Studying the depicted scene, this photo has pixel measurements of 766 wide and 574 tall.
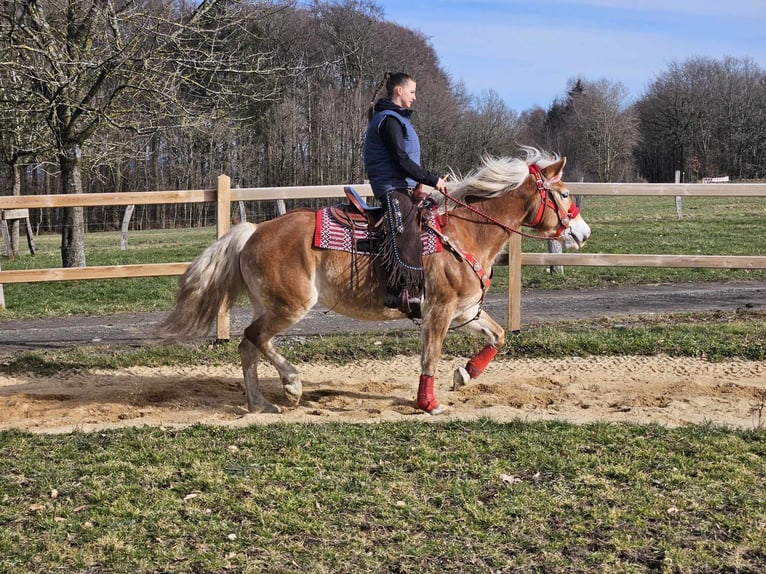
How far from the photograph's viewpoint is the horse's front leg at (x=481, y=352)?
7.18 meters

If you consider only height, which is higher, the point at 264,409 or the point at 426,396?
the point at 426,396

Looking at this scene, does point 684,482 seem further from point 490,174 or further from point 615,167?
point 615,167

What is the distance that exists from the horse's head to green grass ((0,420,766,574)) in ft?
6.06

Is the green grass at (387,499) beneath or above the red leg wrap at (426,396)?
beneath

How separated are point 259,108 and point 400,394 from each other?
33.0m

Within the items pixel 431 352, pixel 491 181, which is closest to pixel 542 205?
pixel 491 181

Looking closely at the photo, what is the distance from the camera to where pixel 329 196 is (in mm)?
9672

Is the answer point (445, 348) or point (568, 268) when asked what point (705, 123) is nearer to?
point (568, 268)

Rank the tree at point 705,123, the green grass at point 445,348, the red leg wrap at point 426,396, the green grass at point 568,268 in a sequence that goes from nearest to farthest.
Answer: the red leg wrap at point 426,396 < the green grass at point 445,348 < the green grass at point 568,268 < the tree at point 705,123

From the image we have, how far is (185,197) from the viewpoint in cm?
951

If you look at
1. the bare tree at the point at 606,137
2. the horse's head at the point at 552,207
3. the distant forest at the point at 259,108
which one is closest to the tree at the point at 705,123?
the distant forest at the point at 259,108

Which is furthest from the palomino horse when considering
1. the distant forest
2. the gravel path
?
the distant forest

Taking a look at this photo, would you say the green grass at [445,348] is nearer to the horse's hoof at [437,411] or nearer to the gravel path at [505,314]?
the gravel path at [505,314]

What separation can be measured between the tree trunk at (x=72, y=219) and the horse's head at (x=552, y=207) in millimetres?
11101
